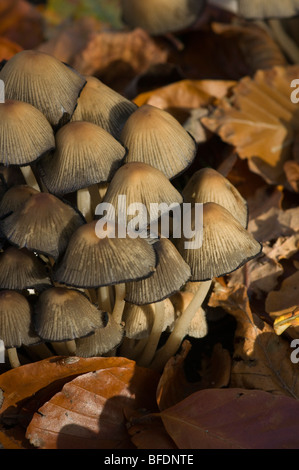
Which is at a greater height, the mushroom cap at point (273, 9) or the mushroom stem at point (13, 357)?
the mushroom cap at point (273, 9)

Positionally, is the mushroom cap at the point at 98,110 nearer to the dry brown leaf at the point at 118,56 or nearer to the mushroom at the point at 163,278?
the mushroom at the point at 163,278

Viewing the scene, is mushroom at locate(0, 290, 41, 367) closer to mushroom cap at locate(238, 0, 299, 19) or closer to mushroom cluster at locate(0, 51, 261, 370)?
mushroom cluster at locate(0, 51, 261, 370)

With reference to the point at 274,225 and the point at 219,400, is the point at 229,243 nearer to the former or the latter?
the point at 219,400

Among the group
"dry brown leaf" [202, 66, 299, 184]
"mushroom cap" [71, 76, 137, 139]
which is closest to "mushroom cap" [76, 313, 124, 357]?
"mushroom cap" [71, 76, 137, 139]

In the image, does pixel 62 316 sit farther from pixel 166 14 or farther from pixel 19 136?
pixel 166 14

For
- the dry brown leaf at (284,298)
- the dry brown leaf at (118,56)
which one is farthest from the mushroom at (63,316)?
the dry brown leaf at (118,56)

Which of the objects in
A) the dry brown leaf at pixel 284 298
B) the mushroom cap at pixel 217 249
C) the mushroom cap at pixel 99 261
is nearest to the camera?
the mushroom cap at pixel 99 261
